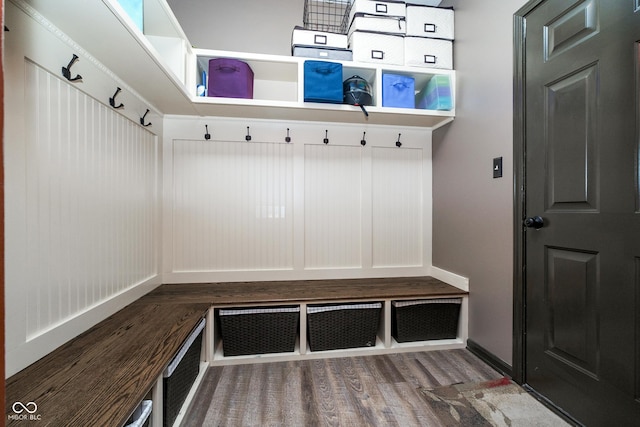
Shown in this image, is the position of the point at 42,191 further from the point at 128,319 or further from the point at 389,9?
the point at 389,9

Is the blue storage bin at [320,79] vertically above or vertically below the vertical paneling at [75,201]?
above

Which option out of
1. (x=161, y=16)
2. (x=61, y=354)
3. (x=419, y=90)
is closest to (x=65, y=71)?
(x=161, y=16)

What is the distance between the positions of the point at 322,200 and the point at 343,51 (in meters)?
1.18

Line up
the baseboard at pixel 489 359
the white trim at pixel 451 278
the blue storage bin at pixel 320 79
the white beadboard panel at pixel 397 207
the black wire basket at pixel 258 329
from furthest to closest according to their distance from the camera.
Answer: the white beadboard panel at pixel 397 207, the white trim at pixel 451 278, the blue storage bin at pixel 320 79, the black wire basket at pixel 258 329, the baseboard at pixel 489 359

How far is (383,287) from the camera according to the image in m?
2.13

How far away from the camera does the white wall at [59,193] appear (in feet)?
3.30

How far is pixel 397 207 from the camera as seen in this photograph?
8.25 feet

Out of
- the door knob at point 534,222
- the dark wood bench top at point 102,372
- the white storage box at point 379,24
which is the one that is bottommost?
the dark wood bench top at point 102,372

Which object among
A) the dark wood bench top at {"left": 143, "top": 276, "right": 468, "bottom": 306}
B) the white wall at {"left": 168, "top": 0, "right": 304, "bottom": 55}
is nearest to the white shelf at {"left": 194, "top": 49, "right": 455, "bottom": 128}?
the white wall at {"left": 168, "top": 0, "right": 304, "bottom": 55}

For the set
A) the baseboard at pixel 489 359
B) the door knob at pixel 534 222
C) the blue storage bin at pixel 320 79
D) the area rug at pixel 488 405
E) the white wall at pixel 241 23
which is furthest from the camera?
the white wall at pixel 241 23

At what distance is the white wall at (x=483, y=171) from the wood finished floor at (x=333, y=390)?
0.39 m

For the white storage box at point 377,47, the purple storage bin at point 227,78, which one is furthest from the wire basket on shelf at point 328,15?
the purple storage bin at point 227,78

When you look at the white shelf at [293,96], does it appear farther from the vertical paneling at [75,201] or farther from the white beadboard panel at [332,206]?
the vertical paneling at [75,201]

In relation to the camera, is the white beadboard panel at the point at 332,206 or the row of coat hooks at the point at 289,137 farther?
the white beadboard panel at the point at 332,206
